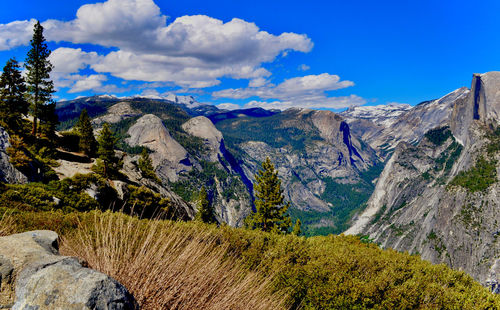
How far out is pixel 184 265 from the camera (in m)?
4.98

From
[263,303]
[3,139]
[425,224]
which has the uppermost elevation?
[3,139]

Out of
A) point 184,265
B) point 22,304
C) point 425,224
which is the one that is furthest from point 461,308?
point 425,224

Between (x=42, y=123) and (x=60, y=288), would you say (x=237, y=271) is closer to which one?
(x=60, y=288)

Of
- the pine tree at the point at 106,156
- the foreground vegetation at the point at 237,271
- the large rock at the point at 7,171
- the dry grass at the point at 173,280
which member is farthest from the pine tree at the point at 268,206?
the dry grass at the point at 173,280

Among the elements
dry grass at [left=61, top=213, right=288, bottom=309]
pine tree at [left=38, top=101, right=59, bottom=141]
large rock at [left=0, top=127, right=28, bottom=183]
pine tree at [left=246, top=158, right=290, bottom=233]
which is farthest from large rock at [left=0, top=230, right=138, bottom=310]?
pine tree at [left=38, top=101, right=59, bottom=141]

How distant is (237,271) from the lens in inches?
252

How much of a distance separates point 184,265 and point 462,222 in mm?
202800

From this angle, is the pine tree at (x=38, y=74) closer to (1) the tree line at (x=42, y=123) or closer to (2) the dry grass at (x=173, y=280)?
(1) the tree line at (x=42, y=123)


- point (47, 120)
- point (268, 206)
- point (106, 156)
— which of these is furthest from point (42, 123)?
point (268, 206)

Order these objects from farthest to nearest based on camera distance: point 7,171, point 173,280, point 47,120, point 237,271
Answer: point 47,120 < point 7,171 < point 237,271 < point 173,280

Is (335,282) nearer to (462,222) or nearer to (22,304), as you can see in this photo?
(22,304)

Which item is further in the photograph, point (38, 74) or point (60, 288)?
point (38, 74)

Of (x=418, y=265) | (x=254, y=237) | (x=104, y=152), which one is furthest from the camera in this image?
(x=104, y=152)

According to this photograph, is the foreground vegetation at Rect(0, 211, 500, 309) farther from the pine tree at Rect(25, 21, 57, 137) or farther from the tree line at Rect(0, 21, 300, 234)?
the pine tree at Rect(25, 21, 57, 137)
